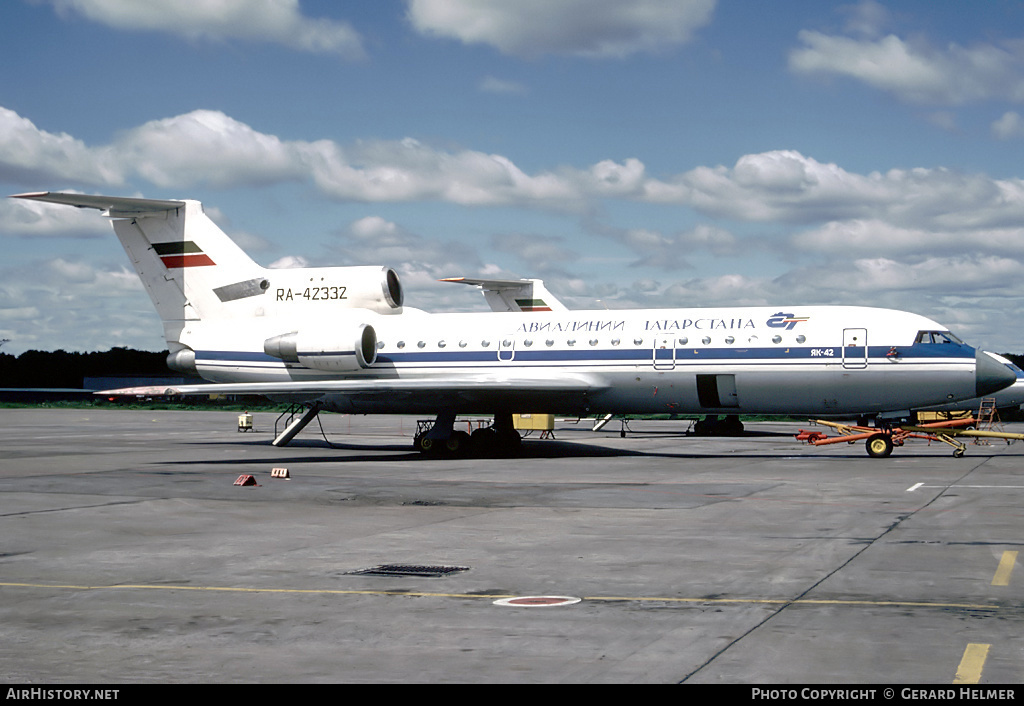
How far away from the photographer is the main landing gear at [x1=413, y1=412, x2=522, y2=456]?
98.6 feet

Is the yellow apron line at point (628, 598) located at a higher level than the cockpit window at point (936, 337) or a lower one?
lower

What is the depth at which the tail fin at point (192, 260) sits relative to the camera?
31.9 meters

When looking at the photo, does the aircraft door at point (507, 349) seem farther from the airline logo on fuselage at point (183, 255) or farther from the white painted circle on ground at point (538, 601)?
the white painted circle on ground at point (538, 601)

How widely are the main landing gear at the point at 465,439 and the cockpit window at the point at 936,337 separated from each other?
39.7 feet

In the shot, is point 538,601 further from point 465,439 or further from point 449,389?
point 465,439

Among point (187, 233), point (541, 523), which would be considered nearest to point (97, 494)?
point (541, 523)

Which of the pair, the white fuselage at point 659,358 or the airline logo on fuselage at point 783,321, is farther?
the airline logo on fuselage at point 783,321

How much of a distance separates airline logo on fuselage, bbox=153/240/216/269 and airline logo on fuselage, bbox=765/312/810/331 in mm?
17351

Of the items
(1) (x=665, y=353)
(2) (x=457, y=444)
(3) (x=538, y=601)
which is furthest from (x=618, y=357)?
(3) (x=538, y=601)

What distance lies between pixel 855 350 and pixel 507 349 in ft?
31.9

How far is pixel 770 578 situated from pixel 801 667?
3.36m

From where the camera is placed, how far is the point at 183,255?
31969 mm

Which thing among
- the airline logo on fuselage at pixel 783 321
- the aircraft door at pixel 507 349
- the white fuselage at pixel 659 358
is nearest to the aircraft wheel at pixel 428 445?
the white fuselage at pixel 659 358

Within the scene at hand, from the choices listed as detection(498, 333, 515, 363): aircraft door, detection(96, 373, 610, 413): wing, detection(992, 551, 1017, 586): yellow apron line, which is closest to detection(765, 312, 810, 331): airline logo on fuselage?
detection(96, 373, 610, 413): wing
